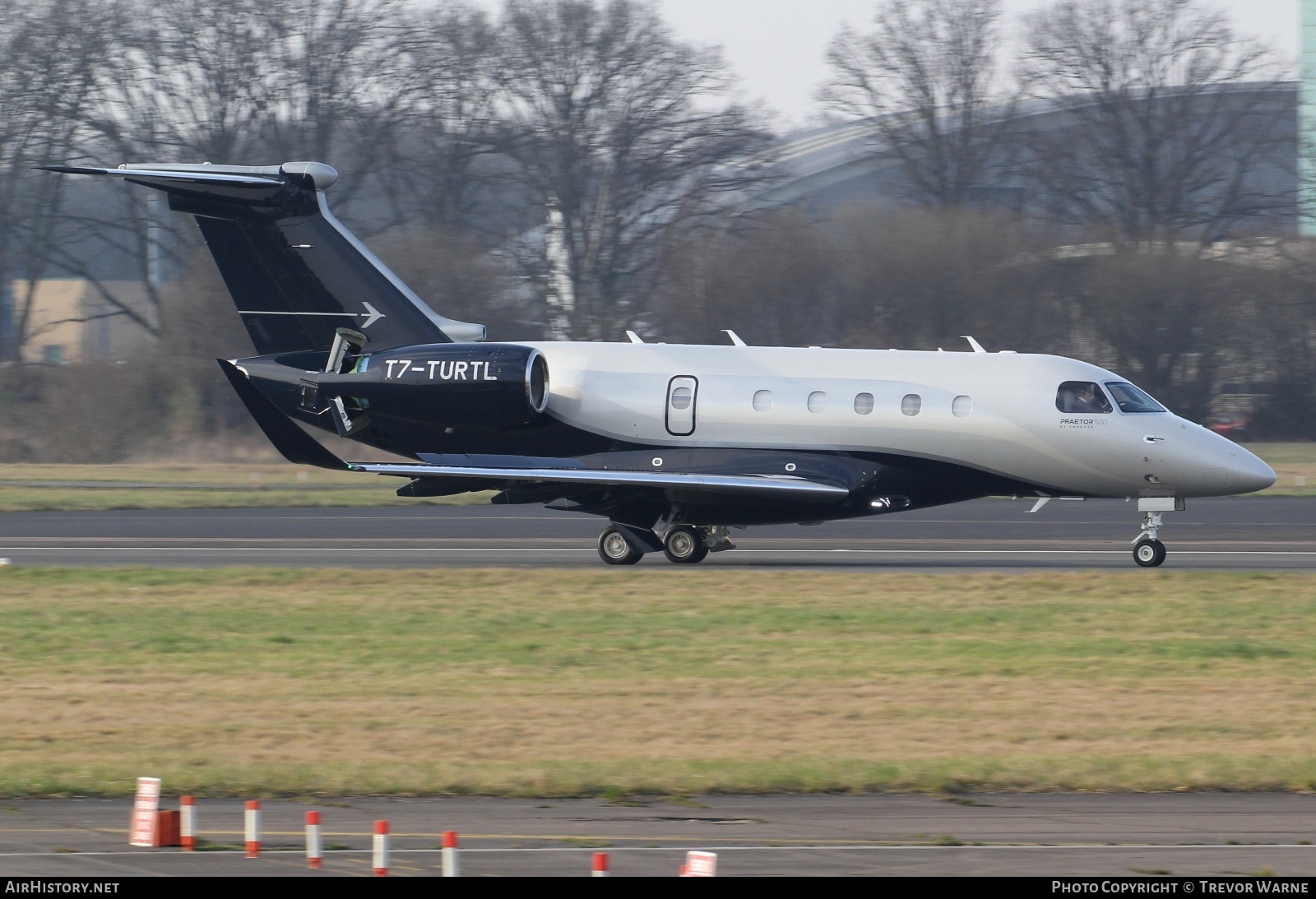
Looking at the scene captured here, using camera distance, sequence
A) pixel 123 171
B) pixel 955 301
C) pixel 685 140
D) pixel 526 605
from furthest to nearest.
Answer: pixel 685 140
pixel 955 301
pixel 123 171
pixel 526 605

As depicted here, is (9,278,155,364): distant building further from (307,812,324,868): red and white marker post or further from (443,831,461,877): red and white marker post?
(443,831,461,877): red and white marker post

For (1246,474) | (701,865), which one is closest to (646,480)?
(1246,474)

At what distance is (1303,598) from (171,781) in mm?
13678

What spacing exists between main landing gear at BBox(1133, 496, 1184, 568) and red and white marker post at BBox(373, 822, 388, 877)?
651 inches

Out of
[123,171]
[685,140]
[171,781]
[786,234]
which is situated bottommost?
[171,781]

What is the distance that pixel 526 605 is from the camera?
1836cm

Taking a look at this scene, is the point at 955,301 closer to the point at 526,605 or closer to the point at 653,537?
the point at 653,537

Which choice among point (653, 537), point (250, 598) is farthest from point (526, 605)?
point (653, 537)

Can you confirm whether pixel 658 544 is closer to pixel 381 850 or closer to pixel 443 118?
pixel 381 850

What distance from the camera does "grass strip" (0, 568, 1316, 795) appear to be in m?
10.5

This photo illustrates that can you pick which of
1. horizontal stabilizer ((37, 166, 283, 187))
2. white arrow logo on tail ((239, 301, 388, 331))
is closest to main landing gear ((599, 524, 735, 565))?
white arrow logo on tail ((239, 301, 388, 331))

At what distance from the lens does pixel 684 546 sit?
23.2m

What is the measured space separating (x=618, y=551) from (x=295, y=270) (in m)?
6.55

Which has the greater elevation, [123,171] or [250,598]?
[123,171]
